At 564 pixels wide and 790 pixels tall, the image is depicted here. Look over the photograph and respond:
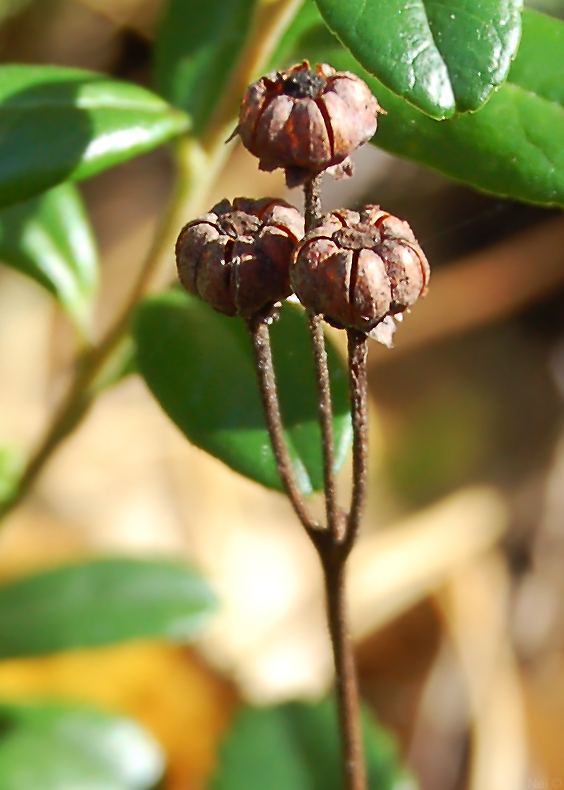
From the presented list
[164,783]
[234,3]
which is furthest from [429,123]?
[164,783]

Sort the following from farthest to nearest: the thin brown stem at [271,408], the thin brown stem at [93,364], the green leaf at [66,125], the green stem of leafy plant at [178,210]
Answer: the thin brown stem at [93,364] → the green stem of leafy plant at [178,210] → the green leaf at [66,125] → the thin brown stem at [271,408]

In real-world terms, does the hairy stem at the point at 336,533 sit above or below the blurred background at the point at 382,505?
above

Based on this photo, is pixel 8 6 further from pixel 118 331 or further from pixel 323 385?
pixel 323 385

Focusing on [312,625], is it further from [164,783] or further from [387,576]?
[164,783]

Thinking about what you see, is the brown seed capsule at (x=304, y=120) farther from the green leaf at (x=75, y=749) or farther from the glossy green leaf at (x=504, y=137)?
the green leaf at (x=75, y=749)

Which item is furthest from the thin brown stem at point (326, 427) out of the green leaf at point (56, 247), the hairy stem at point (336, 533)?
the green leaf at point (56, 247)

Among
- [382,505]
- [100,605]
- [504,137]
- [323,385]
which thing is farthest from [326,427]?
[382,505]

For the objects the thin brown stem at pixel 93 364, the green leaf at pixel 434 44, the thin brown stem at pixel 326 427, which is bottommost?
the thin brown stem at pixel 93 364

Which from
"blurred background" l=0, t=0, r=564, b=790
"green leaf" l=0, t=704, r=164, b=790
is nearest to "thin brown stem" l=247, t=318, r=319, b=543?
"green leaf" l=0, t=704, r=164, b=790
